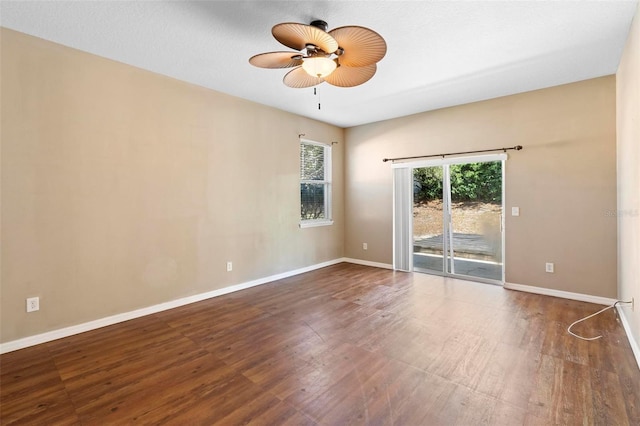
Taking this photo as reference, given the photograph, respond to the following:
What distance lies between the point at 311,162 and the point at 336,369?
3986 millimetres


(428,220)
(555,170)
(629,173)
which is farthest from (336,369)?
(555,170)

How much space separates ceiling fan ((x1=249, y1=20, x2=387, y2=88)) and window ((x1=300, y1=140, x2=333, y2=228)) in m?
2.77

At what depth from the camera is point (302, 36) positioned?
205cm

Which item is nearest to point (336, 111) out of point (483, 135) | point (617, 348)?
point (483, 135)

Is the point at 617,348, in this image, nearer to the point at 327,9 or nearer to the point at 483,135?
the point at 483,135

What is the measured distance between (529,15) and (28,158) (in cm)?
440

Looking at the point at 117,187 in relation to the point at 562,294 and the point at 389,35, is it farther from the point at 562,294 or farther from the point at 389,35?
the point at 562,294

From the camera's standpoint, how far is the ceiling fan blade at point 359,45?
6.44 ft

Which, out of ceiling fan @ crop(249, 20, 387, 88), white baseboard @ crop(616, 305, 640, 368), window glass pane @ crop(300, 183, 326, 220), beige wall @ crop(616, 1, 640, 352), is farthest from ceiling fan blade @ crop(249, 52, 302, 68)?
white baseboard @ crop(616, 305, 640, 368)

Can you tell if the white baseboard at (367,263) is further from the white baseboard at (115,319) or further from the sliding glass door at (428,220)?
the white baseboard at (115,319)

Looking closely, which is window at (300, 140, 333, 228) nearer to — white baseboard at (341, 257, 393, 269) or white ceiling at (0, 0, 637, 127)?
white baseboard at (341, 257, 393, 269)

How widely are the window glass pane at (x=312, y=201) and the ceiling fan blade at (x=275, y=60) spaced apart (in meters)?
2.99

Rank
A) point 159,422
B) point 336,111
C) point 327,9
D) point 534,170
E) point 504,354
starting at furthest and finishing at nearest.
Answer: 1. point 336,111
2. point 534,170
3. point 504,354
4. point 327,9
5. point 159,422

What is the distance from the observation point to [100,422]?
1745 mm
